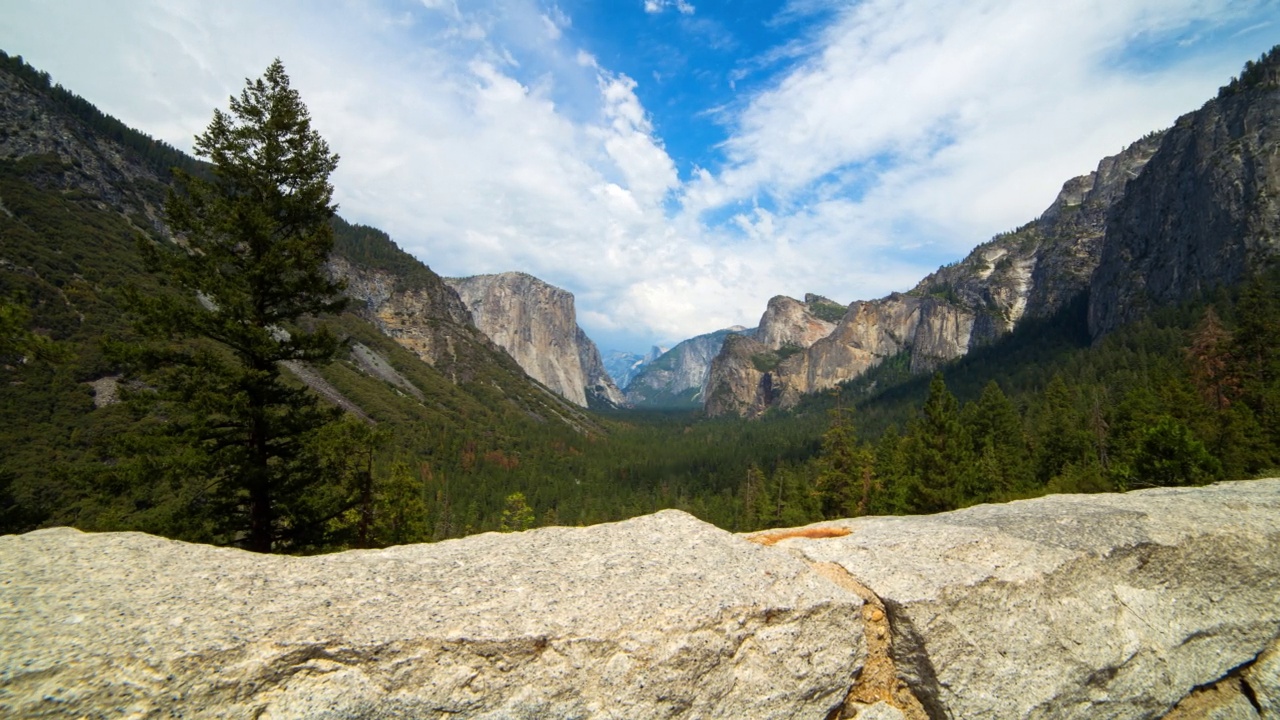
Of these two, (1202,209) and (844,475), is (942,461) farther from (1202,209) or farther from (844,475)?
(1202,209)

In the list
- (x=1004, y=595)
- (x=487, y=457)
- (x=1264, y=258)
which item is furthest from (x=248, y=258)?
(x=1264, y=258)

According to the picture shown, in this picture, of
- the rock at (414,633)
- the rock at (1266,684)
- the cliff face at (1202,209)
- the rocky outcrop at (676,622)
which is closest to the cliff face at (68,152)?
the rock at (414,633)

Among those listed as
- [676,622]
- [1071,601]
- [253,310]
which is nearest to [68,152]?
[253,310]

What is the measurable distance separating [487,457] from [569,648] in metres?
123

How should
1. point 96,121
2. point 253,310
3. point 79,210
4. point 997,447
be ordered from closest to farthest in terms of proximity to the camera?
1. point 253,310
2. point 997,447
3. point 79,210
4. point 96,121

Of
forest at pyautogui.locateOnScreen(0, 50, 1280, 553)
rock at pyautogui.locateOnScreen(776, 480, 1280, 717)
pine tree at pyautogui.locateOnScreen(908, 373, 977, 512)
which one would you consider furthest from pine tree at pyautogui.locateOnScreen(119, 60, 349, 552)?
pine tree at pyautogui.locateOnScreen(908, 373, 977, 512)

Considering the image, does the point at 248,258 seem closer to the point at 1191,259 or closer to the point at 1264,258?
the point at 1264,258

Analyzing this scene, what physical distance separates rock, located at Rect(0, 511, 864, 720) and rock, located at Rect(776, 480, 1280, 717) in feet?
2.87

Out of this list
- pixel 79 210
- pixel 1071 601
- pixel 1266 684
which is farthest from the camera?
pixel 79 210

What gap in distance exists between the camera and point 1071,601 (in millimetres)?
5812

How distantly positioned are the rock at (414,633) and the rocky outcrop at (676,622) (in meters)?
0.02

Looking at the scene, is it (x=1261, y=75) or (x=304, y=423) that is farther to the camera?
(x=1261, y=75)

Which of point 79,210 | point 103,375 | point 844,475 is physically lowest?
point 844,475

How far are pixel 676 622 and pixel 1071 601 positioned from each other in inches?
186
